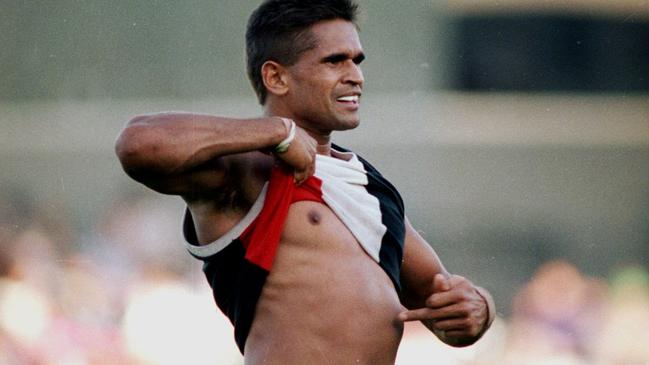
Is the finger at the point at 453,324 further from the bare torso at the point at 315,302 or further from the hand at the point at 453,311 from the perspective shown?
the bare torso at the point at 315,302

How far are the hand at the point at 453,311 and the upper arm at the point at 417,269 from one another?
337mm

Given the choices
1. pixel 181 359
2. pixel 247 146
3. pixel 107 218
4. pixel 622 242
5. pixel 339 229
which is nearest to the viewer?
pixel 247 146

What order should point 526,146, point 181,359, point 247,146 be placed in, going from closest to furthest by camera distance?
point 247,146, point 181,359, point 526,146

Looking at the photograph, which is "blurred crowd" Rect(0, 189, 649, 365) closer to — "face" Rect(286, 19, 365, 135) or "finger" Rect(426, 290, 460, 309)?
"face" Rect(286, 19, 365, 135)

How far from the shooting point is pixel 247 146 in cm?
378

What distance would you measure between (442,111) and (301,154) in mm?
7470

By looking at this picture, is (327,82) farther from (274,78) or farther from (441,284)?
(441,284)

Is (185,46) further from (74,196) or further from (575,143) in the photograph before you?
(575,143)

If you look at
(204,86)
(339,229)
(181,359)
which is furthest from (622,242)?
(339,229)

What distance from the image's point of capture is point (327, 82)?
4.16 metres

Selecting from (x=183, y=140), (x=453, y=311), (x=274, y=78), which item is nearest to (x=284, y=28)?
(x=274, y=78)

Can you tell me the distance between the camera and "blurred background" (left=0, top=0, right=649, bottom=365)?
9906 millimetres

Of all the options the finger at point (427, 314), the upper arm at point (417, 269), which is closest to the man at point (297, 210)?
the finger at point (427, 314)

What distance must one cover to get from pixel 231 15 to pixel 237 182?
782cm
